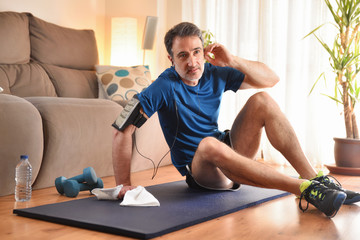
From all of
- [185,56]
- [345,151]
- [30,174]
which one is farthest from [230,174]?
[345,151]

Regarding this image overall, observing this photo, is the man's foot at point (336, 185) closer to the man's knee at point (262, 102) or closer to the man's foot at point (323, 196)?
the man's foot at point (323, 196)

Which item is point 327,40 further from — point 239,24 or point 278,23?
point 239,24

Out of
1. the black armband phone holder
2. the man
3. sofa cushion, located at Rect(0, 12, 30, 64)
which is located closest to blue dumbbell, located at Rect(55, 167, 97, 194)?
the man

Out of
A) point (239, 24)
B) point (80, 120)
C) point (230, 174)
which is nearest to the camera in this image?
point (230, 174)

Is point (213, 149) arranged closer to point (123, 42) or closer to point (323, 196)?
point (323, 196)

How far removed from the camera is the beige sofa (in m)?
2.24

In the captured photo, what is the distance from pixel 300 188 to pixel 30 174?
1.24 metres

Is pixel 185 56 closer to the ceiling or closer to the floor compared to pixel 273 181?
closer to the ceiling

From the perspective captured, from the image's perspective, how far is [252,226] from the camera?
1.63m

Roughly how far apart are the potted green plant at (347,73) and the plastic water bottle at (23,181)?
6.56ft

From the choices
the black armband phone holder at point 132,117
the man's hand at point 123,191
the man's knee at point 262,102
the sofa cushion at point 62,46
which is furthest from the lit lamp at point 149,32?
the man's hand at point 123,191

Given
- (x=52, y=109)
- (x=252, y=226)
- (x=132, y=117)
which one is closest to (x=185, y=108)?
(x=132, y=117)

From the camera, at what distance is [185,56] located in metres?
2.11

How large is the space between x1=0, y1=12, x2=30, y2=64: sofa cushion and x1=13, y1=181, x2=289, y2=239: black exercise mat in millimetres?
1515
